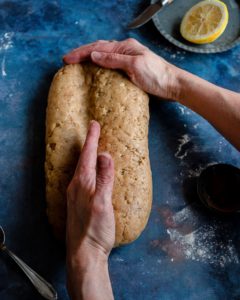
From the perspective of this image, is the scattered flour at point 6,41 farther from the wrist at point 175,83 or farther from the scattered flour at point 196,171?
the scattered flour at point 196,171

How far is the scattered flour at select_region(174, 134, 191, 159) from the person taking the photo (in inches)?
65.6

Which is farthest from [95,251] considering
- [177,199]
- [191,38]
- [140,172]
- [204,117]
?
[191,38]

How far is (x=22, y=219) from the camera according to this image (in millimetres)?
1521

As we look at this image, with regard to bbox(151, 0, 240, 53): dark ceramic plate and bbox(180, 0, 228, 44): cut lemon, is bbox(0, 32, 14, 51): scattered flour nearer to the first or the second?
bbox(151, 0, 240, 53): dark ceramic plate

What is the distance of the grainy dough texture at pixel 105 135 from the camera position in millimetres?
1414

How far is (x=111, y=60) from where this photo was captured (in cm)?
164

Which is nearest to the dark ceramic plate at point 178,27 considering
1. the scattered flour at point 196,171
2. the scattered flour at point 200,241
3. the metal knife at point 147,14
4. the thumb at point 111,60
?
the metal knife at point 147,14

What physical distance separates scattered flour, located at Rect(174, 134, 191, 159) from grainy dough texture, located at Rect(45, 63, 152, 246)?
0.59 ft

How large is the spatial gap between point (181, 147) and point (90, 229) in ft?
2.07

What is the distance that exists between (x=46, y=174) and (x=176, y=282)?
0.63 meters

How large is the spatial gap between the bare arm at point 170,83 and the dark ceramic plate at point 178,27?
299 millimetres

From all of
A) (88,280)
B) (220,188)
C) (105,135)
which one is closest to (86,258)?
(88,280)

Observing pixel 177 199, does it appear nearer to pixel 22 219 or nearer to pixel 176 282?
pixel 176 282

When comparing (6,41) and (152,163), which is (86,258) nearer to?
(152,163)
